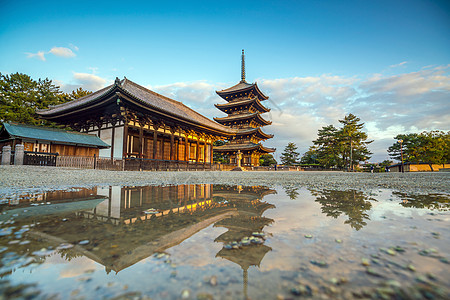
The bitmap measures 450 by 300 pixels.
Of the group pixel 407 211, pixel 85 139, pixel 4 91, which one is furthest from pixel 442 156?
pixel 4 91

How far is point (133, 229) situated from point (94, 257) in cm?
50

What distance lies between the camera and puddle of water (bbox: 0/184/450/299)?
813mm

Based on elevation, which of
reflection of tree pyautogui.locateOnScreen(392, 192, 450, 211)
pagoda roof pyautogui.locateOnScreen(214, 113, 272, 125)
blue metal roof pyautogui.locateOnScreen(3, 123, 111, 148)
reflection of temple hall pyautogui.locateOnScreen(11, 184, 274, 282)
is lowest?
reflection of temple hall pyautogui.locateOnScreen(11, 184, 274, 282)

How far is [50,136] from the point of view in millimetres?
12695

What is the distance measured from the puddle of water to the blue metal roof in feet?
44.0

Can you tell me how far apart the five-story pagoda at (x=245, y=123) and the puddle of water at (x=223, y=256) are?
83.9ft

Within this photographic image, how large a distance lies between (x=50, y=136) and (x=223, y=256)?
52.8ft

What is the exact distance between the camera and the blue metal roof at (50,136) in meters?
11.7

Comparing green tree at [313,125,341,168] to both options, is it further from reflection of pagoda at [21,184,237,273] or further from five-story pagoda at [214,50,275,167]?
reflection of pagoda at [21,184,237,273]

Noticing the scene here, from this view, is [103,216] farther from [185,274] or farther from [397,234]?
[397,234]

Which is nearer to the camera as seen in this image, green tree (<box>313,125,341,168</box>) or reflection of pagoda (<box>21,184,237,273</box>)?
reflection of pagoda (<box>21,184,237,273</box>)

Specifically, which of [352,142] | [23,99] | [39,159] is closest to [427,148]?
[352,142]

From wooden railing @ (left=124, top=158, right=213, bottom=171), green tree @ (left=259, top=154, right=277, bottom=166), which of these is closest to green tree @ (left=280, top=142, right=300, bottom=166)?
green tree @ (left=259, top=154, right=277, bottom=166)

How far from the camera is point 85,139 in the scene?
13.9 meters
